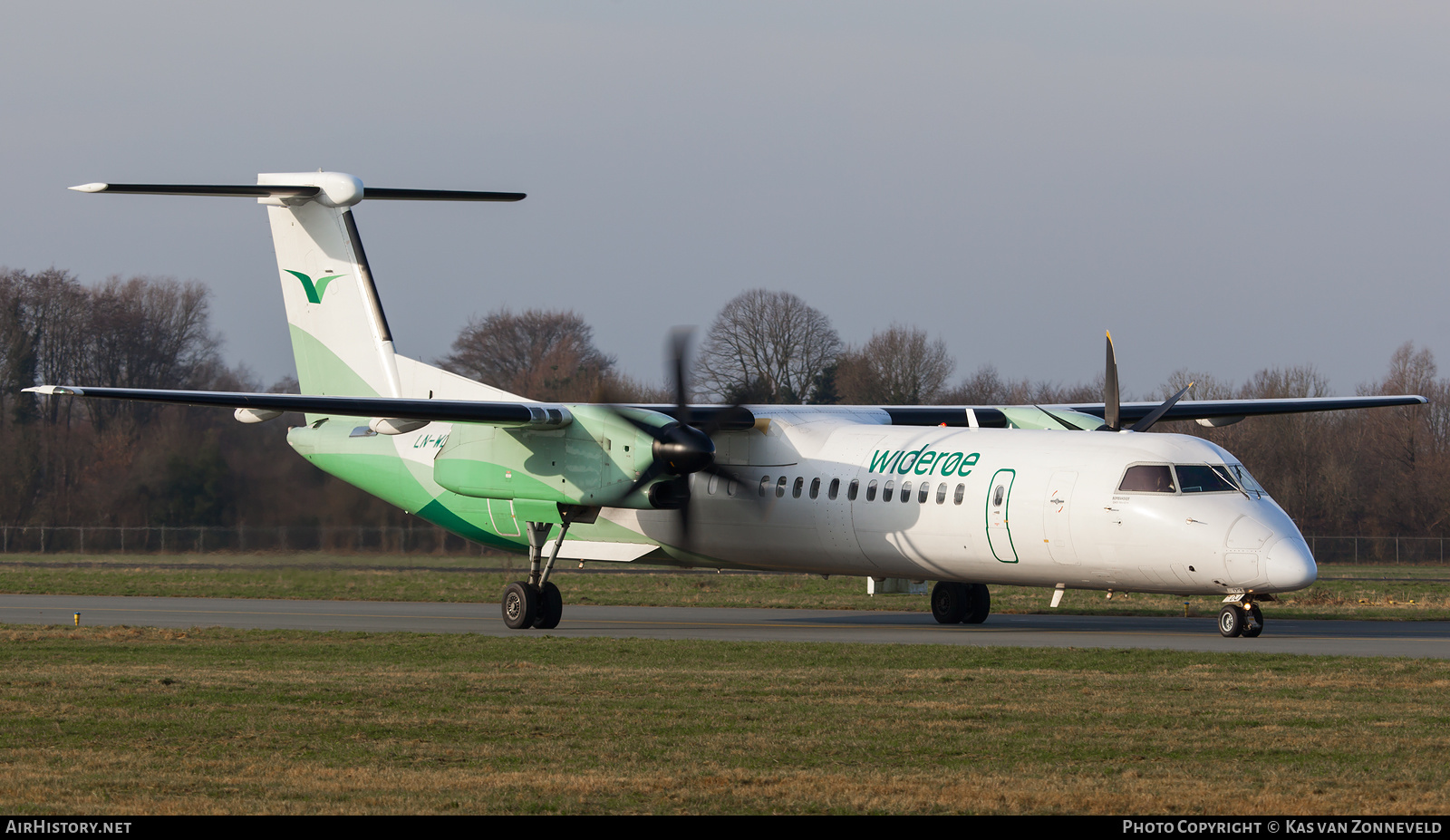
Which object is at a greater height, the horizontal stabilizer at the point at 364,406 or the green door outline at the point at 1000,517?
the horizontal stabilizer at the point at 364,406

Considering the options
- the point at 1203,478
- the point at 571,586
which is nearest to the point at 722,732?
the point at 1203,478

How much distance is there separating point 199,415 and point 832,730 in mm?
18959

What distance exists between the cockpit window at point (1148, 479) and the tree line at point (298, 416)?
7060 mm

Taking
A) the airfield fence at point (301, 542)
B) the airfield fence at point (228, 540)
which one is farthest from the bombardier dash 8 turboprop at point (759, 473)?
the airfield fence at point (301, 542)

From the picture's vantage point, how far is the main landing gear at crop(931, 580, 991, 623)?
76.0 feet

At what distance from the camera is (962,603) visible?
23188mm

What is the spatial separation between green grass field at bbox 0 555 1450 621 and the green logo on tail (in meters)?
4.71

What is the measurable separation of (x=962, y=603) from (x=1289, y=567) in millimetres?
6599

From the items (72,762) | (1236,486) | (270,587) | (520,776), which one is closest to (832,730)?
(520,776)

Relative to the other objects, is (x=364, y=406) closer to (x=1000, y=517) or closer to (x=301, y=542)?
(x=301, y=542)

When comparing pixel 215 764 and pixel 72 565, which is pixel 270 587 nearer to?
pixel 72 565

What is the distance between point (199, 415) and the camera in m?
27.2

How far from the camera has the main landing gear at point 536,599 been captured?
2228 centimetres

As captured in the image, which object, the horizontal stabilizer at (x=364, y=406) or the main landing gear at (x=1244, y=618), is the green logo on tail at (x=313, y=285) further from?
the main landing gear at (x=1244, y=618)
